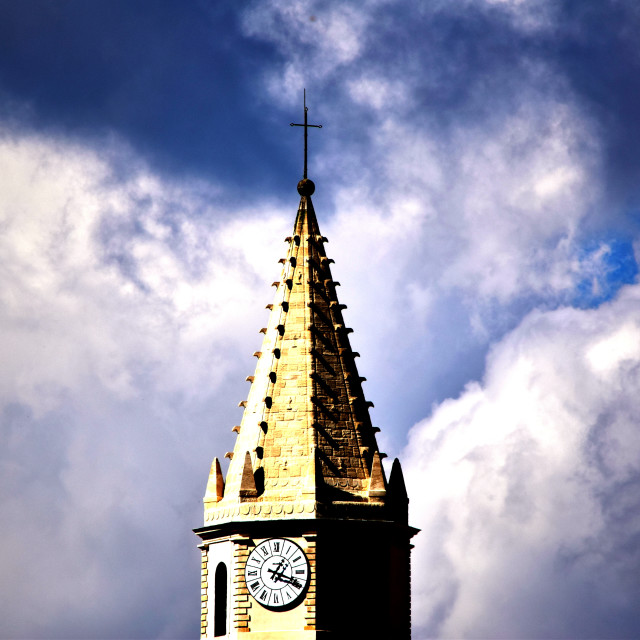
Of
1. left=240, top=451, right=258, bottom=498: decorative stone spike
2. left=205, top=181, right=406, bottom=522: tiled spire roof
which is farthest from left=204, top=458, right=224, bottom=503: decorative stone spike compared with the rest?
left=240, top=451, right=258, bottom=498: decorative stone spike

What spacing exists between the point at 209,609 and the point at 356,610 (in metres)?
6.28

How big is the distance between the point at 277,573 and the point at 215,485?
17.6 ft

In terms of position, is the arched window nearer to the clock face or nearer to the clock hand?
the clock face

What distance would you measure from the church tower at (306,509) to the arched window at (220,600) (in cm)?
4

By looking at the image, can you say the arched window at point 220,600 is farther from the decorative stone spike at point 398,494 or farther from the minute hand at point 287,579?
the decorative stone spike at point 398,494

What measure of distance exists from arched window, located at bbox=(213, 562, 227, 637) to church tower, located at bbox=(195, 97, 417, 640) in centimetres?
4

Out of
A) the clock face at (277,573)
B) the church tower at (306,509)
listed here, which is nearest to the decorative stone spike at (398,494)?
the church tower at (306,509)

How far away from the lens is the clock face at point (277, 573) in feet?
300

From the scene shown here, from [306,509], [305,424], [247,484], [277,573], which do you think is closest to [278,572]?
[277,573]

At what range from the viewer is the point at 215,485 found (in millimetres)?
95375

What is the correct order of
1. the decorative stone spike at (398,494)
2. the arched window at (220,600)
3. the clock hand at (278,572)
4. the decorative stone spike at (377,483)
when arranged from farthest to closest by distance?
1. the decorative stone spike at (398,494)
2. the arched window at (220,600)
3. the decorative stone spike at (377,483)
4. the clock hand at (278,572)

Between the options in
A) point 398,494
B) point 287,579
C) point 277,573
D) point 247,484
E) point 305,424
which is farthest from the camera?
point 398,494

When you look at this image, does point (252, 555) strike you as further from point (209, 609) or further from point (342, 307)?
point (342, 307)

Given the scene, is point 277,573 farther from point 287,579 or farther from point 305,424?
point 305,424
